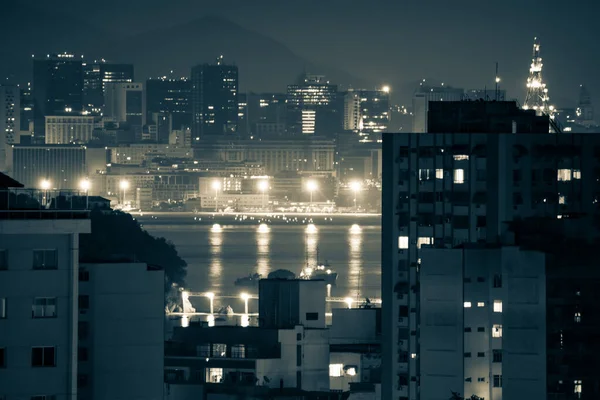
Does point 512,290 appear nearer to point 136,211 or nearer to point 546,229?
point 546,229

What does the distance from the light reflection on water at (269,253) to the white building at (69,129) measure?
36.9 meters

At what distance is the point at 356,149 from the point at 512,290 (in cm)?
14938

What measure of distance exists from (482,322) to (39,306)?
5.69m

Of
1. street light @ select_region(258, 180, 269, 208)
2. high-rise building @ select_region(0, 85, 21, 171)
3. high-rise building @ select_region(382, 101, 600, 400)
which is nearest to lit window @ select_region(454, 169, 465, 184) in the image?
high-rise building @ select_region(382, 101, 600, 400)

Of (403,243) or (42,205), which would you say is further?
(403,243)

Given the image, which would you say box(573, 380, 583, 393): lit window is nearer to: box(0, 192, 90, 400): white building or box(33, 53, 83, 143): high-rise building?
box(0, 192, 90, 400): white building

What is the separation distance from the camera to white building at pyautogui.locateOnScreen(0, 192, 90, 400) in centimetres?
1134

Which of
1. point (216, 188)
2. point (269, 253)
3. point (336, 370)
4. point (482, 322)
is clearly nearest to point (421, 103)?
point (216, 188)

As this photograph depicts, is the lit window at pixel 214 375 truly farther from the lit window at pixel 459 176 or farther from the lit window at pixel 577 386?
the lit window at pixel 577 386

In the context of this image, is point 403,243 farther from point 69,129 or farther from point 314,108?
point 314,108

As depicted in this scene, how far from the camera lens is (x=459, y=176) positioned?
80.6ft

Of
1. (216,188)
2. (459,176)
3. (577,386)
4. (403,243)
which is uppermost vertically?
(216,188)

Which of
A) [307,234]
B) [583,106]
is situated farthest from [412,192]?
→ [583,106]

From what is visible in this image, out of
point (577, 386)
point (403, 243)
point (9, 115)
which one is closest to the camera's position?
point (577, 386)
